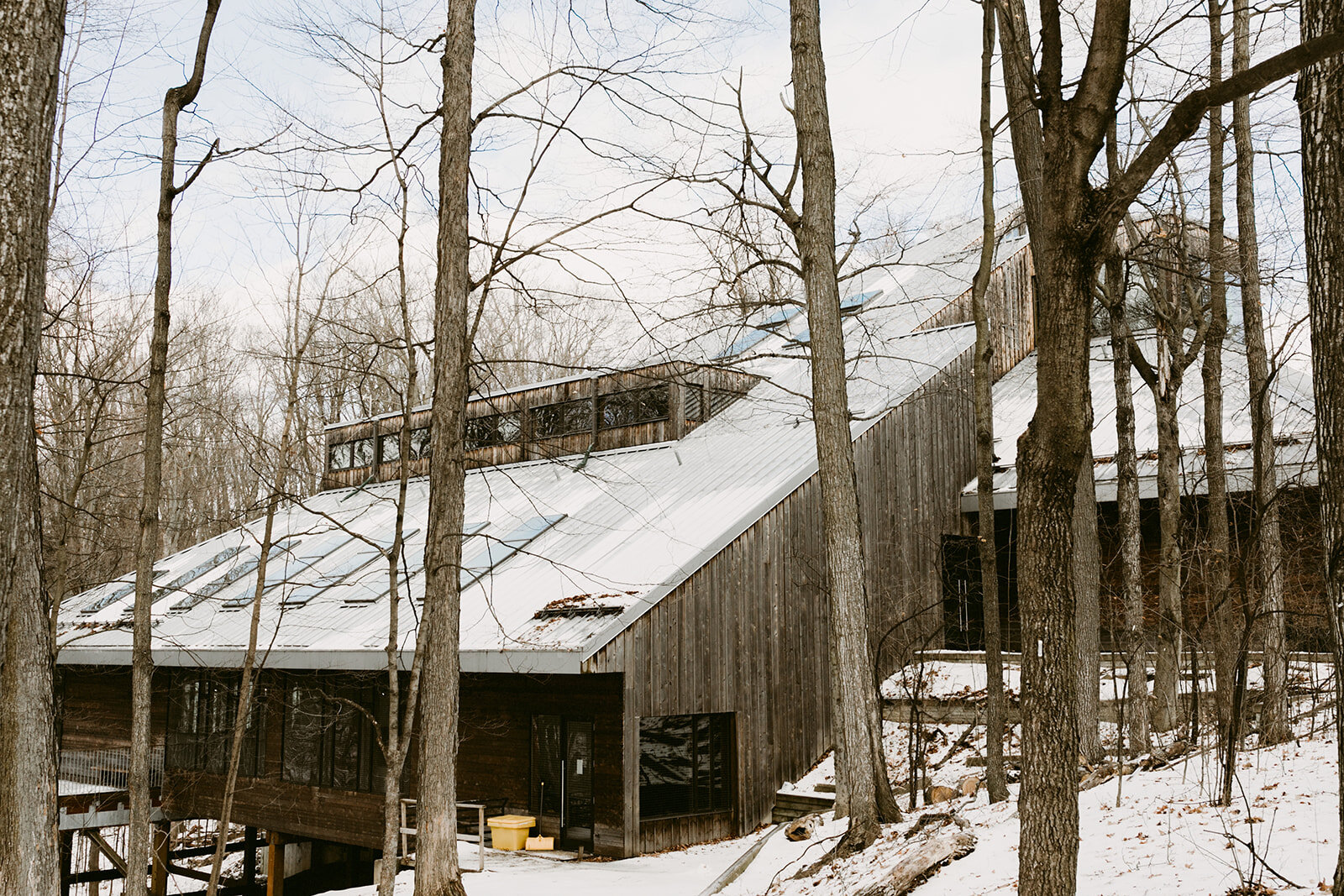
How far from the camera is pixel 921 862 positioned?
7809mm

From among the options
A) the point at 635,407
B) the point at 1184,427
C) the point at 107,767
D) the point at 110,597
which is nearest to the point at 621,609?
the point at 635,407

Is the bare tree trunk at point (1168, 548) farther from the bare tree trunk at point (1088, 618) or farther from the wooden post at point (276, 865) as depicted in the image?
the wooden post at point (276, 865)

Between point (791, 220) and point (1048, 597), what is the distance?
6376 millimetres

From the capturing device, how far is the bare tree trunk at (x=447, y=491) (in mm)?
8539

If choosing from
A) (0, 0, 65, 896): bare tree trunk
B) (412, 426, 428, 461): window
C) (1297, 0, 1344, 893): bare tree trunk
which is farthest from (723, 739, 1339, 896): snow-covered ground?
(412, 426, 428, 461): window

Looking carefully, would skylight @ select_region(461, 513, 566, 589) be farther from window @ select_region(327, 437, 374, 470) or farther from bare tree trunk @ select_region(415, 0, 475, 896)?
window @ select_region(327, 437, 374, 470)

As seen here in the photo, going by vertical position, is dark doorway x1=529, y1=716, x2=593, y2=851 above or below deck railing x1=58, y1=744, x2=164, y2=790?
above

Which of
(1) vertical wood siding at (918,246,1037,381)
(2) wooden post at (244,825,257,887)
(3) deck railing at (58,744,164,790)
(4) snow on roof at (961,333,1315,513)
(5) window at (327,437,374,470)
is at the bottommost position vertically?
(2) wooden post at (244,825,257,887)

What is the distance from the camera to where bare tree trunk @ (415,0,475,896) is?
8.54 meters

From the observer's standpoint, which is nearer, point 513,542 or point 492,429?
point 513,542

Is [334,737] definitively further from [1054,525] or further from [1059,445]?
[1059,445]

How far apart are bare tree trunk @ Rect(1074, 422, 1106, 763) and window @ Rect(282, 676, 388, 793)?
996cm

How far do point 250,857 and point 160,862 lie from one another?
153 cm

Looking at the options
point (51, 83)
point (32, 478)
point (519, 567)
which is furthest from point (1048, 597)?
point (519, 567)
